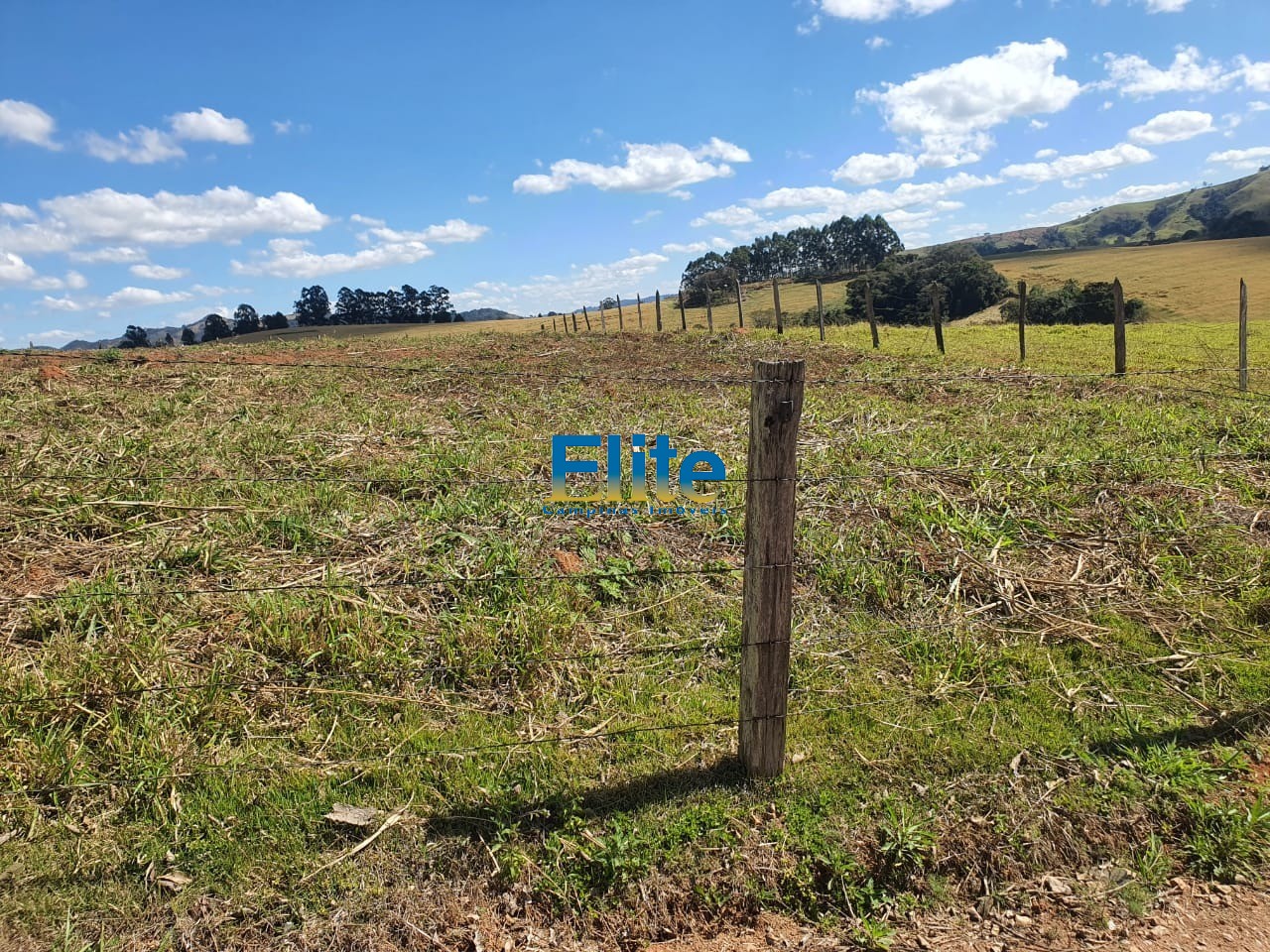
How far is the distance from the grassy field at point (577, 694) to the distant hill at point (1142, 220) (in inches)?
5007

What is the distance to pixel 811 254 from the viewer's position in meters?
103

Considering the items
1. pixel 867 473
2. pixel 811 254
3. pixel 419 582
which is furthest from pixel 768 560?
pixel 811 254

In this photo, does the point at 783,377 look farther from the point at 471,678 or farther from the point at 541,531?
the point at 541,531

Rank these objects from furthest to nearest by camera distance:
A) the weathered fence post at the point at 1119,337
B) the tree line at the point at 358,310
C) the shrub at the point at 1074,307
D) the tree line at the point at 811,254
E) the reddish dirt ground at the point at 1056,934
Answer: the tree line at the point at 811,254 < the tree line at the point at 358,310 < the shrub at the point at 1074,307 < the weathered fence post at the point at 1119,337 < the reddish dirt ground at the point at 1056,934

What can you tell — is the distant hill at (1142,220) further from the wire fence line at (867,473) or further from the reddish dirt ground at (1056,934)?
the reddish dirt ground at (1056,934)

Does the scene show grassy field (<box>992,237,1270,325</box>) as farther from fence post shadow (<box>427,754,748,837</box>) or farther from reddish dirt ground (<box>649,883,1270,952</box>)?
fence post shadow (<box>427,754,748,837</box>)

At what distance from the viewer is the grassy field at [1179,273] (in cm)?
3519

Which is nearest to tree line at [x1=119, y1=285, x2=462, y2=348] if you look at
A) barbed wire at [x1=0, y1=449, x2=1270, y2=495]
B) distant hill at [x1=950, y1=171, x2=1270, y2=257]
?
barbed wire at [x1=0, y1=449, x2=1270, y2=495]

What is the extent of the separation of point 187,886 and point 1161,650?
5.81m

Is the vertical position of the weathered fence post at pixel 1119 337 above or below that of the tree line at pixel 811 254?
below

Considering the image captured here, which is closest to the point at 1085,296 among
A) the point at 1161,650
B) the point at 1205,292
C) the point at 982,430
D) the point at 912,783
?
the point at 1205,292

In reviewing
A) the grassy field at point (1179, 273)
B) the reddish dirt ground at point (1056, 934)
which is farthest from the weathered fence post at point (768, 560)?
the grassy field at point (1179, 273)

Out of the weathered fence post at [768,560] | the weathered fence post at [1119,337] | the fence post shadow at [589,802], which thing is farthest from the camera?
the weathered fence post at [1119,337]

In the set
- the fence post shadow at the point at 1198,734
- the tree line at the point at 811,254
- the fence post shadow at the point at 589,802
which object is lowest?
the fence post shadow at the point at 1198,734
